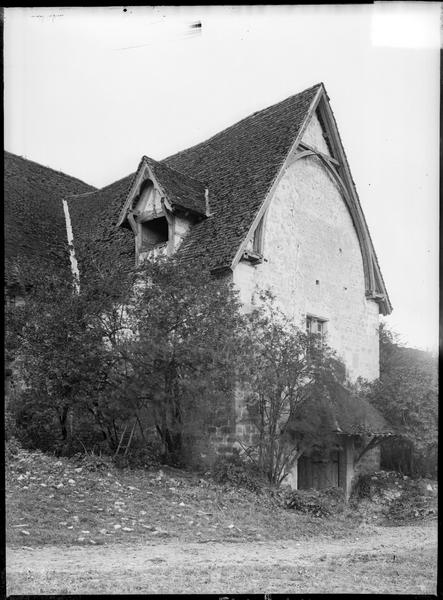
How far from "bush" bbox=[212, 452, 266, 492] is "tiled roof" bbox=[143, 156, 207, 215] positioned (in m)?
6.12

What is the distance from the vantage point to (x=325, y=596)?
6.86m

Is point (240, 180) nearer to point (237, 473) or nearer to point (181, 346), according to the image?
point (181, 346)

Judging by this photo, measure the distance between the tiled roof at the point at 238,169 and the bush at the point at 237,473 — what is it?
14.0 ft

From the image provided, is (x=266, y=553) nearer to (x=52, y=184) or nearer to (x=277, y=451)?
(x=277, y=451)

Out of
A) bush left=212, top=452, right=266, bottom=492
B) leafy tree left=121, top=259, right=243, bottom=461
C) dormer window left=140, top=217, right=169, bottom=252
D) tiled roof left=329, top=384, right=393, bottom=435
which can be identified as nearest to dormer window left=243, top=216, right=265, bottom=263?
leafy tree left=121, top=259, right=243, bottom=461

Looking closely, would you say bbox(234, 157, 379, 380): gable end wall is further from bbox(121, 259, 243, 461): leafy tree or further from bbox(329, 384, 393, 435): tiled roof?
bbox(329, 384, 393, 435): tiled roof

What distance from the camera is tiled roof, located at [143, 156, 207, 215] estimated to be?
1606 centimetres

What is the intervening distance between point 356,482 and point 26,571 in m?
11.3

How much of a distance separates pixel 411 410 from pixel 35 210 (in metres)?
11.3

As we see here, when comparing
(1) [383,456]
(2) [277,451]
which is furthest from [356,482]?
(2) [277,451]

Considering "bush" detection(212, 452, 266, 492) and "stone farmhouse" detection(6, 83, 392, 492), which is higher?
"stone farmhouse" detection(6, 83, 392, 492)

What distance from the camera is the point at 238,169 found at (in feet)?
56.7

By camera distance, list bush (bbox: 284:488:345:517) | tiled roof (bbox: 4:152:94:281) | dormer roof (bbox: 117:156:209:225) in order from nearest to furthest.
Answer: bush (bbox: 284:488:345:517) → tiled roof (bbox: 4:152:94:281) → dormer roof (bbox: 117:156:209:225)

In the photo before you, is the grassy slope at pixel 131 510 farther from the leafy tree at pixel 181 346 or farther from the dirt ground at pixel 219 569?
the leafy tree at pixel 181 346
